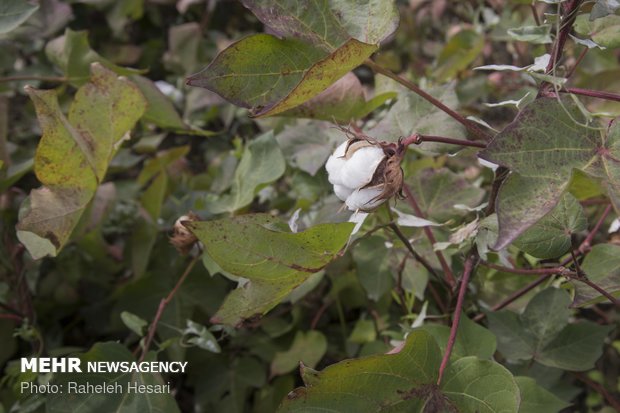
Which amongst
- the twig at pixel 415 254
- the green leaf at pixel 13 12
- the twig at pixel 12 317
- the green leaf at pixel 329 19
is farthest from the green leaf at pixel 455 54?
the twig at pixel 12 317

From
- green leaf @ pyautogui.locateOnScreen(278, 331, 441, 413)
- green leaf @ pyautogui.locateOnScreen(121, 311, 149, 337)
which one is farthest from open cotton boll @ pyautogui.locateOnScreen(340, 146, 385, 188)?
green leaf @ pyautogui.locateOnScreen(121, 311, 149, 337)

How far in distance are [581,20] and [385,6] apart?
8.4 inches

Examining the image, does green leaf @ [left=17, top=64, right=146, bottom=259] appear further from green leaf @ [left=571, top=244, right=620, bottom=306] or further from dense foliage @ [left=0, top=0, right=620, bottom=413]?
green leaf @ [left=571, top=244, right=620, bottom=306]

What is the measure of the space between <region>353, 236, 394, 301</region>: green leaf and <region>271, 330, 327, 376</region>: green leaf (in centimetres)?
13

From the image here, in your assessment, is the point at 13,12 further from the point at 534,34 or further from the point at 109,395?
the point at 534,34

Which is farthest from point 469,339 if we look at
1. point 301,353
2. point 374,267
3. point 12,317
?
point 12,317

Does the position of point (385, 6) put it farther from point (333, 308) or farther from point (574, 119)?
point (333, 308)

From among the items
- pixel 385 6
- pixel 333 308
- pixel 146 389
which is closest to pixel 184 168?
pixel 333 308

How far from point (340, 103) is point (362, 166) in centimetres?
33

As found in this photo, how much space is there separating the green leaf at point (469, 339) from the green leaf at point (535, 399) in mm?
44

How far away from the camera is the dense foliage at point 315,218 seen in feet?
1.82

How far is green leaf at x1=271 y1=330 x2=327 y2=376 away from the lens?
0.93 m

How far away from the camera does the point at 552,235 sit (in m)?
0.61

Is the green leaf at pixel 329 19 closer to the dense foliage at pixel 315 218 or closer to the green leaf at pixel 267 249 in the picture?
the dense foliage at pixel 315 218
